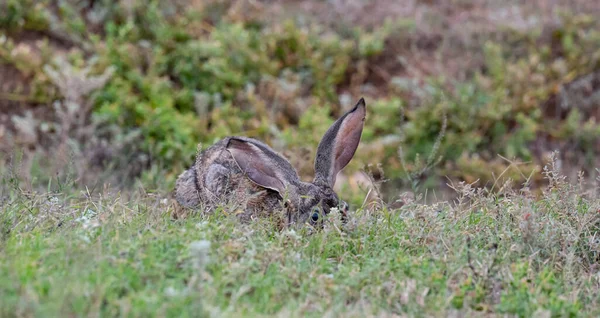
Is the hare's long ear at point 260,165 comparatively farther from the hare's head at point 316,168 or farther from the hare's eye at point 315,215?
the hare's eye at point 315,215

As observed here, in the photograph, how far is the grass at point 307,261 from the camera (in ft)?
12.3

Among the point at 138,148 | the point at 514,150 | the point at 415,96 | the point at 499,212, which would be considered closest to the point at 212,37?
the point at 138,148

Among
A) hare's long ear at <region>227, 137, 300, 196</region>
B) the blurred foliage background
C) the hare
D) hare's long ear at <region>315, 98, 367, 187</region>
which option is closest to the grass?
the hare

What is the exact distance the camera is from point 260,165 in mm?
6012

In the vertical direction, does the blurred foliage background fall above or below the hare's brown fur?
below

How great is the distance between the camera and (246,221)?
5.80m

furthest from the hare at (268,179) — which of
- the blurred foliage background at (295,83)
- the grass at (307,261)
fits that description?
the blurred foliage background at (295,83)

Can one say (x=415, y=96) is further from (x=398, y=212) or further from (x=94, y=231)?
(x=94, y=231)

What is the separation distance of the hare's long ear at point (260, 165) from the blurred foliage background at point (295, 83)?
274 centimetres

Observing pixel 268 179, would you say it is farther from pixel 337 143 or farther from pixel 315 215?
pixel 337 143

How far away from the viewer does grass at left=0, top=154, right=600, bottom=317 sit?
3.76 metres

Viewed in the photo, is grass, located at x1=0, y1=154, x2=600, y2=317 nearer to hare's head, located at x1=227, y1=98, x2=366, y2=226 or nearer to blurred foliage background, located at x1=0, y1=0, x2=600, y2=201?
hare's head, located at x1=227, y1=98, x2=366, y2=226

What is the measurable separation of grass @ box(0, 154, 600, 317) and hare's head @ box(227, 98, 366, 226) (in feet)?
1.39

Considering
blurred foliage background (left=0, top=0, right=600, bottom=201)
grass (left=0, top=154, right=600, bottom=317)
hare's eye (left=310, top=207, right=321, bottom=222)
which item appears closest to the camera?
grass (left=0, top=154, right=600, bottom=317)
